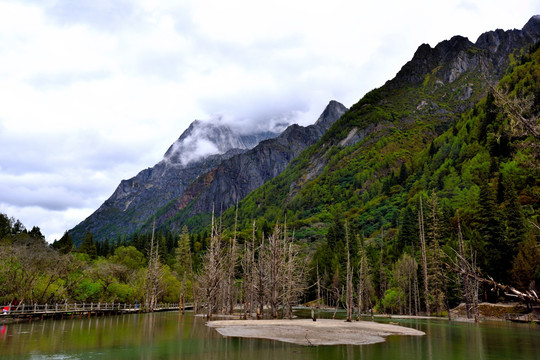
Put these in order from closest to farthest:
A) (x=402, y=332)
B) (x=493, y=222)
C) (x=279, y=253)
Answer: (x=402, y=332), (x=279, y=253), (x=493, y=222)

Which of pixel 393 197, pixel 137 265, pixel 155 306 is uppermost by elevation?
pixel 393 197

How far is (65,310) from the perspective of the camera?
51562 mm

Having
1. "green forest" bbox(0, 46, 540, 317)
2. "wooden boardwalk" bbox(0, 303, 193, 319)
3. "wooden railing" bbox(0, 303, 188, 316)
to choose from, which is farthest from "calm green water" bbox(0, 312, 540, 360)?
"wooden boardwalk" bbox(0, 303, 193, 319)

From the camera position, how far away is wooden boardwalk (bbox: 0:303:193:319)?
147 feet

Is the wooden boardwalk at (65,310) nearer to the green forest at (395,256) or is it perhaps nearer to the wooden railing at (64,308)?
the wooden railing at (64,308)

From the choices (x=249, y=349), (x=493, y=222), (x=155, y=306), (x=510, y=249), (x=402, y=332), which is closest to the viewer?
(x=249, y=349)

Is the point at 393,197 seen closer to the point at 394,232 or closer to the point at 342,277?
the point at 394,232

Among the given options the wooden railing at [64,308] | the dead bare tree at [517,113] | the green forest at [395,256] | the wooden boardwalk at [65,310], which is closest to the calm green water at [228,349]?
the green forest at [395,256]

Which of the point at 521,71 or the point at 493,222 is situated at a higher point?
the point at 521,71

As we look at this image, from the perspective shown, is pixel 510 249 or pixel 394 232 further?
pixel 394 232

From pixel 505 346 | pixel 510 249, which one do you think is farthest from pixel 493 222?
pixel 505 346

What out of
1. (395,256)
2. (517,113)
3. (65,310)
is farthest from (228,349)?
(395,256)

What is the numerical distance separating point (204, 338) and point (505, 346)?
22.1 metres

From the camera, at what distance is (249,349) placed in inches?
913
